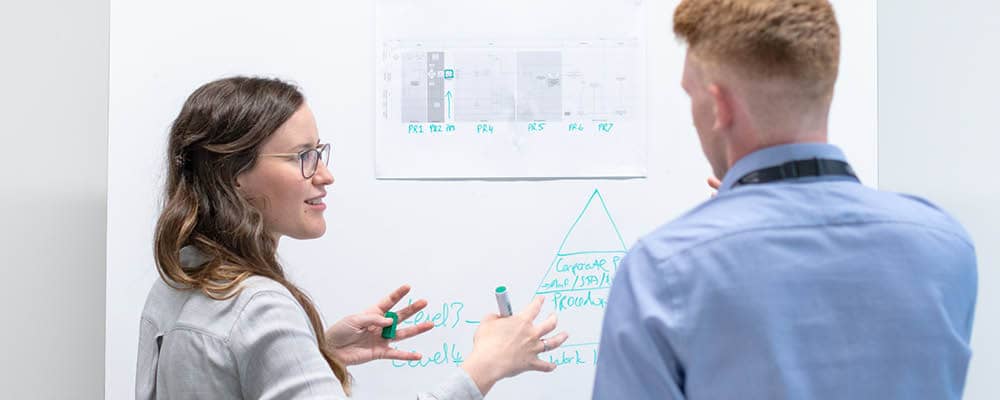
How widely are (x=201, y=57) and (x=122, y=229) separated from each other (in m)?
0.36

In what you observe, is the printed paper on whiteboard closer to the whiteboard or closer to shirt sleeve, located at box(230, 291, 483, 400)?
the whiteboard

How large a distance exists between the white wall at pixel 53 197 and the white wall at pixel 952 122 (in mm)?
1636

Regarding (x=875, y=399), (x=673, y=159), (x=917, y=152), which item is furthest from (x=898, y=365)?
(x=917, y=152)

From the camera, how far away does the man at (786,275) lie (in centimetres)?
77

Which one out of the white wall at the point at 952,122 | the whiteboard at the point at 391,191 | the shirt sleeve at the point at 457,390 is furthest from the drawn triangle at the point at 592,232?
the white wall at the point at 952,122

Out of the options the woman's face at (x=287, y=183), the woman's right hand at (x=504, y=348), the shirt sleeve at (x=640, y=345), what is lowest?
the woman's right hand at (x=504, y=348)

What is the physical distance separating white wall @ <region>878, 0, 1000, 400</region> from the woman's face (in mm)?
1191

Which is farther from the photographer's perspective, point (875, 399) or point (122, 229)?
point (122, 229)

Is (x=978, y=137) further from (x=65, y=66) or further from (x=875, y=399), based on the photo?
(x=65, y=66)

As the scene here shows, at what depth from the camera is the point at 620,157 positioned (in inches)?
64.5

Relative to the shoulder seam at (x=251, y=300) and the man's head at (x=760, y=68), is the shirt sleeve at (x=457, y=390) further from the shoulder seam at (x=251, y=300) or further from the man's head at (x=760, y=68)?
the man's head at (x=760, y=68)

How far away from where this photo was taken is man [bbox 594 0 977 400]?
767 mm

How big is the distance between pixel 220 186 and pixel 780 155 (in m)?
0.75

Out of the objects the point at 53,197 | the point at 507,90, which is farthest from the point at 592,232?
the point at 53,197
